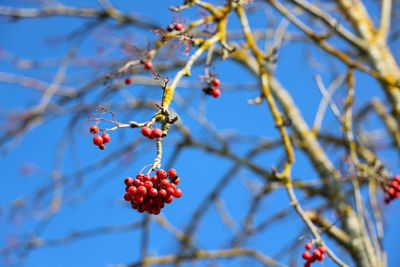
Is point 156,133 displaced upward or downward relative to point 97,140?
downward

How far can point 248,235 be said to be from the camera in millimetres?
4746

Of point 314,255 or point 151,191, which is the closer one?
point 151,191

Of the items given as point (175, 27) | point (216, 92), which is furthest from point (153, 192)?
point (175, 27)

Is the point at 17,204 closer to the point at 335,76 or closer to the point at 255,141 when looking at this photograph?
the point at 255,141

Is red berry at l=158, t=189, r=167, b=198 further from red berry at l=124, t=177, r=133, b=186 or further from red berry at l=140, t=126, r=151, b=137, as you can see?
red berry at l=140, t=126, r=151, b=137

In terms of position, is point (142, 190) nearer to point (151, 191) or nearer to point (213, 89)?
point (151, 191)

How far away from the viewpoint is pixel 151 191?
4.86 feet

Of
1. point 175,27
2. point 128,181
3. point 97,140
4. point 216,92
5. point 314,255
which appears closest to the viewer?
point 97,140

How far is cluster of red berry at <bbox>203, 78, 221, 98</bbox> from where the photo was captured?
2234mm

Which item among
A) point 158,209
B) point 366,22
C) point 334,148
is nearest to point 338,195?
point 334,148

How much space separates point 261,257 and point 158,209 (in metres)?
3.00

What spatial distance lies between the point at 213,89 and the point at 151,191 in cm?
94

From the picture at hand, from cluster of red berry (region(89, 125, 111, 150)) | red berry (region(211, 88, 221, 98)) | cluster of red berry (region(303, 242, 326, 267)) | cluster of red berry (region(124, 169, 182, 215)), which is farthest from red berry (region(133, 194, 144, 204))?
cluster of red berry (region(303, 242, 326, 267))

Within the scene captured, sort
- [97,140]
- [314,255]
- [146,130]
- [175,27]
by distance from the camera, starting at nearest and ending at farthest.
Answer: [146,130], [97,140], [175,27], [314,255]
